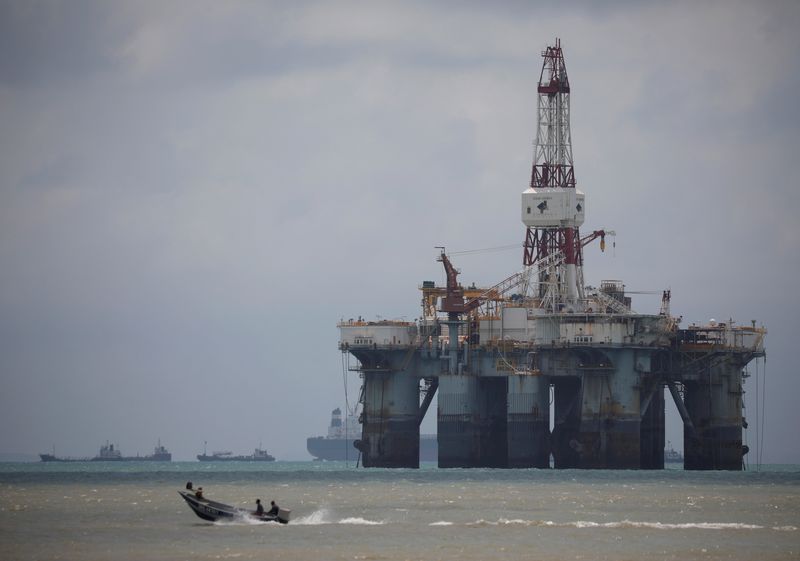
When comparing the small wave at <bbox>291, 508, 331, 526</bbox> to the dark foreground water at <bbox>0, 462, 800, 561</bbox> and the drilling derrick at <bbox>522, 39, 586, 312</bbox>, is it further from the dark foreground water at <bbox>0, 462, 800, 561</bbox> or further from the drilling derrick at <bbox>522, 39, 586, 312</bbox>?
the drilling derrick at <bbox>522, 39, 586, 312</bbox>

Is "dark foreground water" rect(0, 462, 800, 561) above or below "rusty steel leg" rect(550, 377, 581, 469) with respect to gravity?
below

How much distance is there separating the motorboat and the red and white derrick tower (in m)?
61.4

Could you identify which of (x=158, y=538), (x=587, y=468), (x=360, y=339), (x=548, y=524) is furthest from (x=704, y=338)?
(x=158, y=538)

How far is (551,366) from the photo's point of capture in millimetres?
150375

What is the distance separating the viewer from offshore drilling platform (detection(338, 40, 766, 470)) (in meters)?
148

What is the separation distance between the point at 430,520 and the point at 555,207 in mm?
61885

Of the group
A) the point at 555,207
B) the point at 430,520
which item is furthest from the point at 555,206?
the point at 430,520

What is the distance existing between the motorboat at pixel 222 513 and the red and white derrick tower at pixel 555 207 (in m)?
61.4

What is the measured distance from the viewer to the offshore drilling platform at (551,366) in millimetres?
148000

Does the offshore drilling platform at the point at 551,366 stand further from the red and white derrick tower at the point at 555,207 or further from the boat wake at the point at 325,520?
the boat wake at the point at 325,520

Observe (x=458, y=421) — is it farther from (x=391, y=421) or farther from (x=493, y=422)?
(x=391, y=421)

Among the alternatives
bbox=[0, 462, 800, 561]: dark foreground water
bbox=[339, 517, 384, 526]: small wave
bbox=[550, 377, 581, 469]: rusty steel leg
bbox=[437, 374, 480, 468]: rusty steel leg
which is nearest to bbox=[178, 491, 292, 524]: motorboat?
bbox=[0, 462, 800, 561]: dark foreground water

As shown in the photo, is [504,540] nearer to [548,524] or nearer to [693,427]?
[548,524]

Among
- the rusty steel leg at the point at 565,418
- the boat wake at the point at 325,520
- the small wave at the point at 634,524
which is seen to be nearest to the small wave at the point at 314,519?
the boat wake at the point at 325,520
